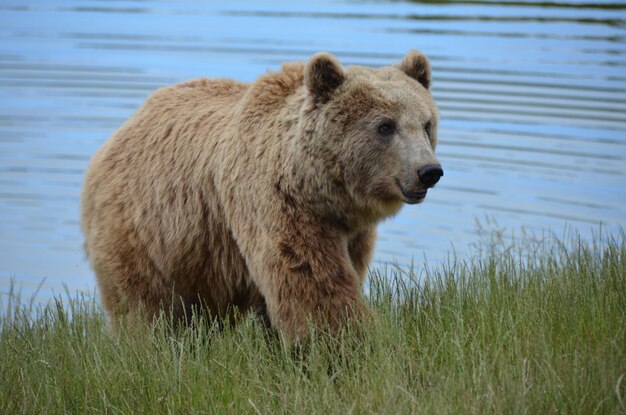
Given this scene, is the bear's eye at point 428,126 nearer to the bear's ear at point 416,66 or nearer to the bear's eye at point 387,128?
the bear's eye at point 387,128

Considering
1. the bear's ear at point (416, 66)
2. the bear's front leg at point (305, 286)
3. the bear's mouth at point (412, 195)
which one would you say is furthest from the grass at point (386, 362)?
the bear's ear at point (416, 66)

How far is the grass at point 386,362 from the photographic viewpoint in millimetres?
5176

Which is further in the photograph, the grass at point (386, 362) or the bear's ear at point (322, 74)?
the bear's ear at point (322, 74)

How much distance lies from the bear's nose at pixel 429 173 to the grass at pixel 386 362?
678 millimetres

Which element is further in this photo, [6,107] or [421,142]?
[6,107]

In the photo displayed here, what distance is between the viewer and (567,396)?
5.01m

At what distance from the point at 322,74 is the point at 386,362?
5.33 feet

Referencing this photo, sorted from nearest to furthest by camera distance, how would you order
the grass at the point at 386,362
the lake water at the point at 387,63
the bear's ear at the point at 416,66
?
1. the grass at the point at 386,362
2. the bear's ear at the point at 416,66
3. the lake water at the point at 387,63

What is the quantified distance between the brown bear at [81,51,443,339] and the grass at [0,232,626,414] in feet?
0.79

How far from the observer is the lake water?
12.0 m

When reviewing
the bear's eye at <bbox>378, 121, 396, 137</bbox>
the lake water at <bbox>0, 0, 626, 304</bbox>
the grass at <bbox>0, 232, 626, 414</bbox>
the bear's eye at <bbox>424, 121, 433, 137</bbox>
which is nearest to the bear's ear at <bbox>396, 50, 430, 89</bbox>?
the bear's eye at <bbox>424, 121, 433, 137</bbox>

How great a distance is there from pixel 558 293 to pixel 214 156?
198cm

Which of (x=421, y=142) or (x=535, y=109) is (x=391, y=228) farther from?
(x=421, y=142)

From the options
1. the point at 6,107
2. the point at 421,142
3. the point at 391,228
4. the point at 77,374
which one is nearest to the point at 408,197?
the point at 421,142
